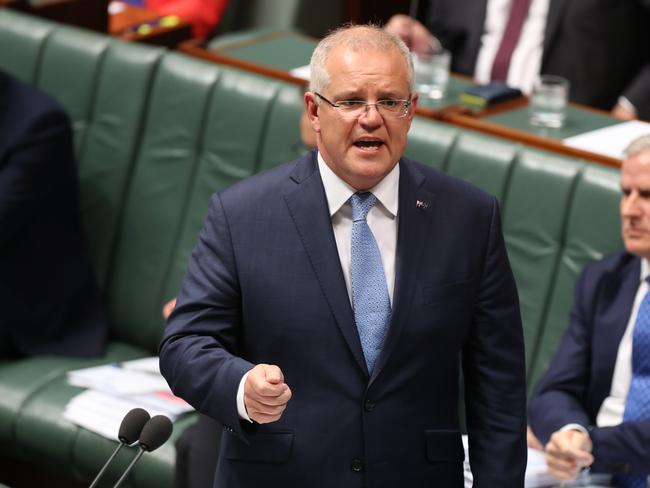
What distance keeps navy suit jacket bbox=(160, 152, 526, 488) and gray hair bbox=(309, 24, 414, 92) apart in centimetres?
16

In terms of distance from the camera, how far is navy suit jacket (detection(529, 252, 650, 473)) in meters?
2.73

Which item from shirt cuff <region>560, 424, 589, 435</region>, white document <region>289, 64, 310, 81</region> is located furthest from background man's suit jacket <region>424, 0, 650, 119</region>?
shirt cuff <region>560, 424, 589, 435</region>

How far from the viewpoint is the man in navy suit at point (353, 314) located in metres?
1.88

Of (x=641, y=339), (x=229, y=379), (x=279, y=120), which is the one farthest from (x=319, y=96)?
(x=279, y=120)

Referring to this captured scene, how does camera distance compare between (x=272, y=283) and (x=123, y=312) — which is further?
(x=123, y=312)

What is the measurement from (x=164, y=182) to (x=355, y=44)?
1.84 meters

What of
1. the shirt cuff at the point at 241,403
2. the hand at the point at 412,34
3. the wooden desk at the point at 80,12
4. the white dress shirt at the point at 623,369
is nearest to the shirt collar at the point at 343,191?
the shirt cuff at the point at 241,403

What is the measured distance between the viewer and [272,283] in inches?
75.6

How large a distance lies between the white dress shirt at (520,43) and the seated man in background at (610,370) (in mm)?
1418

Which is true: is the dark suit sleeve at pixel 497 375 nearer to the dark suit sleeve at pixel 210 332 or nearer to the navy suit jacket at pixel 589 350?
the dark suit sleeve at pixel 210 332

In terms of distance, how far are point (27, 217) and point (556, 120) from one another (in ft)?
4.51

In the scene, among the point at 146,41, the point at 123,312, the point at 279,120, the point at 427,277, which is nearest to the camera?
the point at 427,277

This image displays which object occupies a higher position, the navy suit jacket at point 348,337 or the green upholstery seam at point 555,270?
the navy suit jacket at point 348,337

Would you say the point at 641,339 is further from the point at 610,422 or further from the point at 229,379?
the point at 229,379
